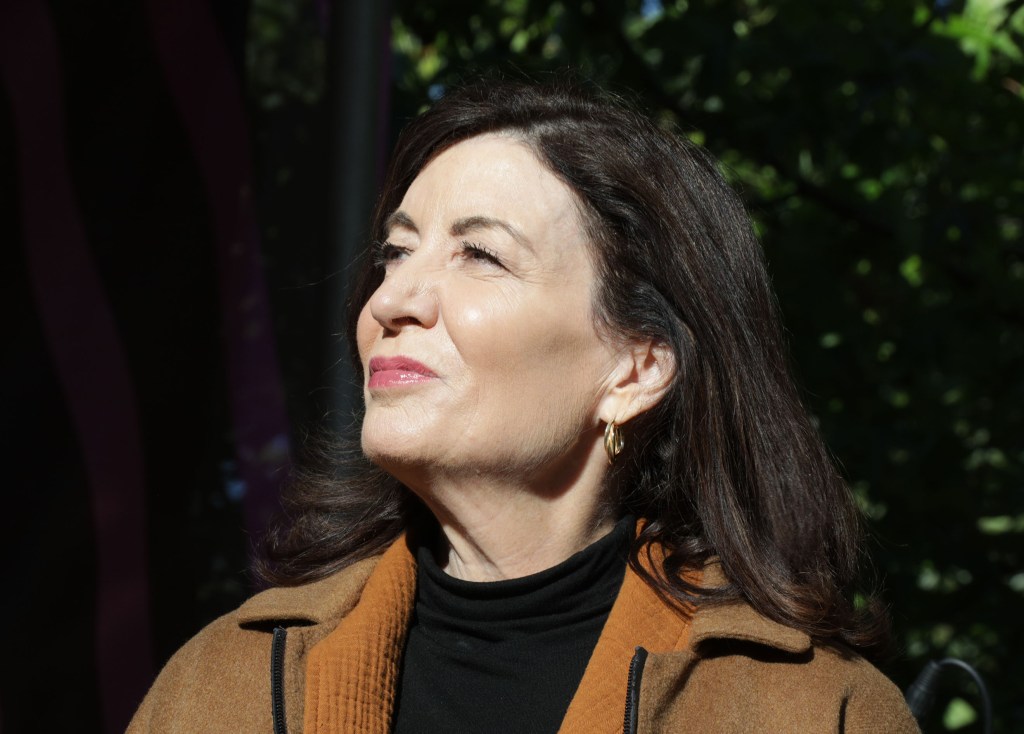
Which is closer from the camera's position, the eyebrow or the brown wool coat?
the brown wool coat

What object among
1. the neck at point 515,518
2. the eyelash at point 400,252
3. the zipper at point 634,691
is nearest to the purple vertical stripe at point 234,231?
the eyelash at point 400,252

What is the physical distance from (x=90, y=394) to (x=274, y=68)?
0.86 m

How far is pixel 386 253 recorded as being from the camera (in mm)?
2268

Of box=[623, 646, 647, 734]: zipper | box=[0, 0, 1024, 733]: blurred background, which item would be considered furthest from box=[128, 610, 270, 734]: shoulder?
box=[623, 646, 647, 734]: zipper

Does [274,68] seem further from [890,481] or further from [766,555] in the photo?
[890,481]

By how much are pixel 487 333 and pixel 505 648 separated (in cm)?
52

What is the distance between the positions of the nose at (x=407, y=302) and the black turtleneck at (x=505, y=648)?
Result: 448mm

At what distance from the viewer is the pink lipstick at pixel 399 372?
1975 millimetres

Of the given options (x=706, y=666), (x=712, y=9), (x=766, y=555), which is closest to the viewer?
(x=706, y=666)

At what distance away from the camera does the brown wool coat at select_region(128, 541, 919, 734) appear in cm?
188

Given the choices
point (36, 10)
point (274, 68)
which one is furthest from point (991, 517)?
point (36, 10)

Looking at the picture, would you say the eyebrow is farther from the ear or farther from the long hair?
the ear

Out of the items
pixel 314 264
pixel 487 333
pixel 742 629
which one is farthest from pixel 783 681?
pixel 314 264

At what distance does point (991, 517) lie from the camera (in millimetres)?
3443
